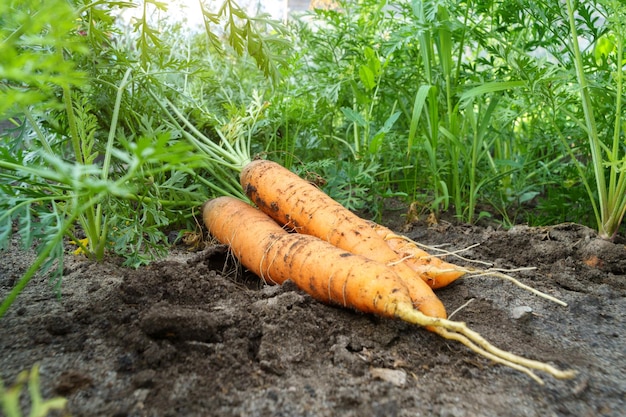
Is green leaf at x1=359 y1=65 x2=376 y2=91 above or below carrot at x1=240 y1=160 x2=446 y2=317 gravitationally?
above

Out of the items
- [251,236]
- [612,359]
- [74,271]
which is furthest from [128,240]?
[612,359]

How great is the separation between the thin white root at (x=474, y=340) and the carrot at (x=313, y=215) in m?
0.17

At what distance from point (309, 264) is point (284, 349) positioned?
41 centimetres

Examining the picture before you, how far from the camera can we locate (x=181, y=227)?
219cm

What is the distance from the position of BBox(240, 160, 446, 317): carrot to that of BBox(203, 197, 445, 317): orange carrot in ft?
0.21

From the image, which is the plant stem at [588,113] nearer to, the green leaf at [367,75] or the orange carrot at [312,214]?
the green leaf at [367,75]

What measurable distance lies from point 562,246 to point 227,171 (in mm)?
1476

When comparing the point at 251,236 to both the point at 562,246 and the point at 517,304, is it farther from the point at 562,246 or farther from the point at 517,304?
the point at 562,246

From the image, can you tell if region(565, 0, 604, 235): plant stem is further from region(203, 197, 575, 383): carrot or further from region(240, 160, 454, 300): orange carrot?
region(203, 197, 575, 383): carrot

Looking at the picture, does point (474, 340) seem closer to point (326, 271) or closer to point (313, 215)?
point (326, 271)

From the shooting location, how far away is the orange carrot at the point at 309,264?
127 centimetres

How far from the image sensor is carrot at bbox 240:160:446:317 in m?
1.54

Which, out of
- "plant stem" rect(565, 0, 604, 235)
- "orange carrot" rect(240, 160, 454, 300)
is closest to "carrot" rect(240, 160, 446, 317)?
"orange carrot" rect(240, 160, 454, 300)

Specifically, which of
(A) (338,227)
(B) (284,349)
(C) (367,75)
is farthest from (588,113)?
(B) (284,349)
